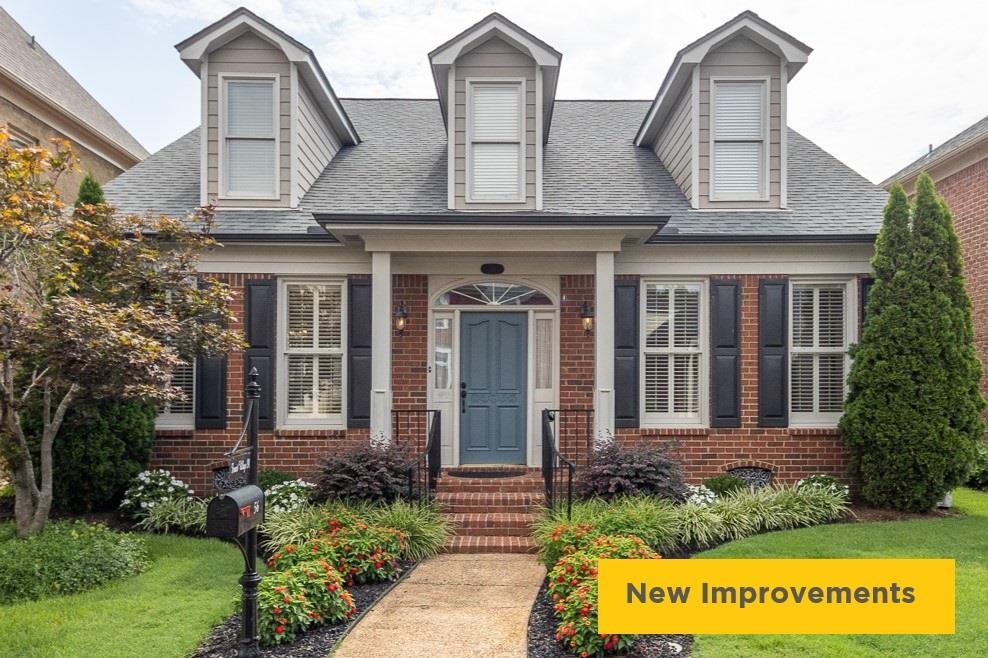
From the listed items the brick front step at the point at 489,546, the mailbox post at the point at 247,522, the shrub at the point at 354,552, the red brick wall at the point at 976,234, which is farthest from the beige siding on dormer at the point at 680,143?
the mailbox post at the point at 247,522

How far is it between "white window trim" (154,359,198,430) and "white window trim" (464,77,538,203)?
13.4 ft

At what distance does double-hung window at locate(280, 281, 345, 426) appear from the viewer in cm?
805

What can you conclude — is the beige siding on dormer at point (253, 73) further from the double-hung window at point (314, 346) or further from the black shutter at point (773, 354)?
the black shutter at point (773, 354)

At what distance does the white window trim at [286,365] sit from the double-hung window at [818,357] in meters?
5.50

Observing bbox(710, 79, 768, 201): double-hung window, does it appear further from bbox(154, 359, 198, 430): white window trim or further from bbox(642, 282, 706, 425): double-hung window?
bbox(154, 359, 198, 430): white window trim

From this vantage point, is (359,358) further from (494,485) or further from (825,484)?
(825,484)

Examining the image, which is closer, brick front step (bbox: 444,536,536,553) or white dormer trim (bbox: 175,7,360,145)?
brick front step (bbox: 444,536,536,553)

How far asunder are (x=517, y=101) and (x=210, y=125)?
4004 millimetres

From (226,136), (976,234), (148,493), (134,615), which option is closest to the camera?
(134,615)

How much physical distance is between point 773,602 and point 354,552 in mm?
3086

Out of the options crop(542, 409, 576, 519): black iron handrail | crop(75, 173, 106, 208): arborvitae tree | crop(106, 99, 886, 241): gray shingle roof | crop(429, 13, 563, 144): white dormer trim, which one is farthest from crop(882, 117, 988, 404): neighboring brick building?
crop(75, 173, 106, 208): arborvitae tree

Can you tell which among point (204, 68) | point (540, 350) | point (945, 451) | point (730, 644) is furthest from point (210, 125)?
point (945, 451)

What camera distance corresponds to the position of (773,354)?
791 centimetres

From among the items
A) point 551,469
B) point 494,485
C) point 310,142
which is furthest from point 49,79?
point 551,469
